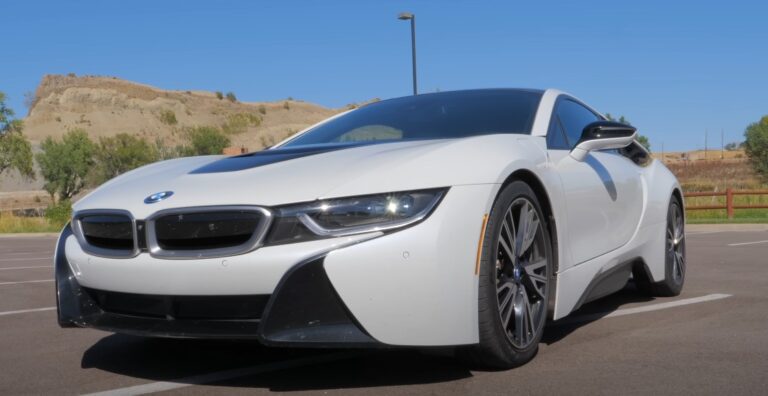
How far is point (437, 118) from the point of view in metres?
4.64

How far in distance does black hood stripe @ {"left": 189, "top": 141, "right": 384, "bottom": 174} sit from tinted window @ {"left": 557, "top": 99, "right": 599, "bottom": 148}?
130cm

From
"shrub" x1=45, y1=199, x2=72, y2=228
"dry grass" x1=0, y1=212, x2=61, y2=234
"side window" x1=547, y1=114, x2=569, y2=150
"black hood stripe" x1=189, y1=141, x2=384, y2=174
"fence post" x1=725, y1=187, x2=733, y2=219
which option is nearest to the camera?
"black hood stripe" x1=189, y1=141, x2=384, y2=174

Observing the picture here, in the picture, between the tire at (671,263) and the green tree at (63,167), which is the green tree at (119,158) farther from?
the tire at (671,263)

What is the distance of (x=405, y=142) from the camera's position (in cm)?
395

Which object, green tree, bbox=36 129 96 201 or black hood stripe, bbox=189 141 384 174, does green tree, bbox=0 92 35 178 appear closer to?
green tree, bbox=36 129 96 201

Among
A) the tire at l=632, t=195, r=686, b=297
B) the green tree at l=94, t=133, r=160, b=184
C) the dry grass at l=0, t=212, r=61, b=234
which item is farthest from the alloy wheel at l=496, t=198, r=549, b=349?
the green tree at l=94, t=133, r=160, b=184

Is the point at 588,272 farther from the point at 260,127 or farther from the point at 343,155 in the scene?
the point at 260,127

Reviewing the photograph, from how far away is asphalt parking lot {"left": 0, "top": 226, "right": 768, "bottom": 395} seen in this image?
3.38 metres

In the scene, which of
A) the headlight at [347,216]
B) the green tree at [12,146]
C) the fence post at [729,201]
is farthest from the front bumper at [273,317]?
the green tree at [12,146]

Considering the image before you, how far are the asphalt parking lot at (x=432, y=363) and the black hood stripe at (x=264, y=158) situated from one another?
918 mm

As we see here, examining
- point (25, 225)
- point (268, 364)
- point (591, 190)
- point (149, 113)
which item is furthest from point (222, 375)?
point (149, 113)

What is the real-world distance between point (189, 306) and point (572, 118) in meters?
2.75

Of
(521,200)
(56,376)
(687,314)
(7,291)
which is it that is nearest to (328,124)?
(521,200)

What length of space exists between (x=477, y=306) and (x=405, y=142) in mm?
1010
